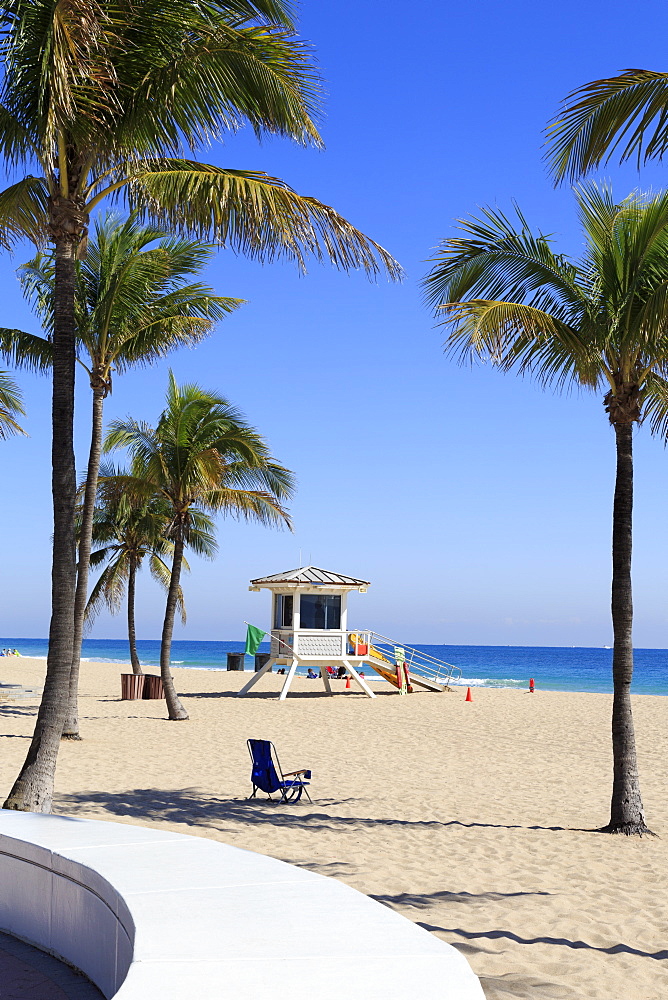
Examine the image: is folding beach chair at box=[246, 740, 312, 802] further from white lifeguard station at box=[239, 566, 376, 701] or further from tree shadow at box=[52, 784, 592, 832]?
white lifeguard station at box=[239, 566, 376, 701]

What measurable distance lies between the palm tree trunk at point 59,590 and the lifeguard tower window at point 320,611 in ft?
60.6

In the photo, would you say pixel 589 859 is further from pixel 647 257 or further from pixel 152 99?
pixel 152 99

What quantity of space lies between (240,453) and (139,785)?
30.8 feet

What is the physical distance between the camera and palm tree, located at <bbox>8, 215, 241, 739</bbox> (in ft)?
47.3

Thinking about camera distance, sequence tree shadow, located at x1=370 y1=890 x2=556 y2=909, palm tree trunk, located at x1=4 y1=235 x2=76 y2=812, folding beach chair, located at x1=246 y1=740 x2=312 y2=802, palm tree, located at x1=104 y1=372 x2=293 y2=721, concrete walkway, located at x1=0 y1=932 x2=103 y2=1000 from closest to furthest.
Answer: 1. concrete walkway, located at x1=0 y1=932 x2=103 y2=1000
2. tree shadow, located at x1=370 y1=890 x2=556 y2=909
3. palm tree trunk, located at x1=4 y1=235 x2=76 y2=812
4. folding beach chair, located at x1=246 y1=740 x2=312 y2=802
5. palm tree, located at x1=104 y1=372 x2=293 y2=721

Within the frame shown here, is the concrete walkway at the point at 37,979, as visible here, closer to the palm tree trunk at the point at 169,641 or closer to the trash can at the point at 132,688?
the palm tree trunk at the point at 169,641

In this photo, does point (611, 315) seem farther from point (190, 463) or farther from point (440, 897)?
point (190, 463)

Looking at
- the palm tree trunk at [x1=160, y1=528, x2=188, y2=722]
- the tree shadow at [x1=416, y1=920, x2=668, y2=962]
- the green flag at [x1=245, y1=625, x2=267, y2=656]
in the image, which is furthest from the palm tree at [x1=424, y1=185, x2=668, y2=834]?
the green flag at [x1=245, y1=625, x2=267, y2=656]

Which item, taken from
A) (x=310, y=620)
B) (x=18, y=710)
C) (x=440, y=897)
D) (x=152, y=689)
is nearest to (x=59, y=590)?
(x=440, y=897)

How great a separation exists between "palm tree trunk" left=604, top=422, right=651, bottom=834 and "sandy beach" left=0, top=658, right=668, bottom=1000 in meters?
0.67

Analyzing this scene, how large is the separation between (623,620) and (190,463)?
38.9 ft

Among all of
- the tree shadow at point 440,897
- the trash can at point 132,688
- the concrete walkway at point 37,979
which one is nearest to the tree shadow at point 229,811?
the tree shadow at point 440,897

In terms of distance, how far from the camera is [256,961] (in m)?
2.68

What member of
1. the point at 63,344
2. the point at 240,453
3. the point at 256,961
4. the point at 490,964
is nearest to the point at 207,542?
the point at 240,453
